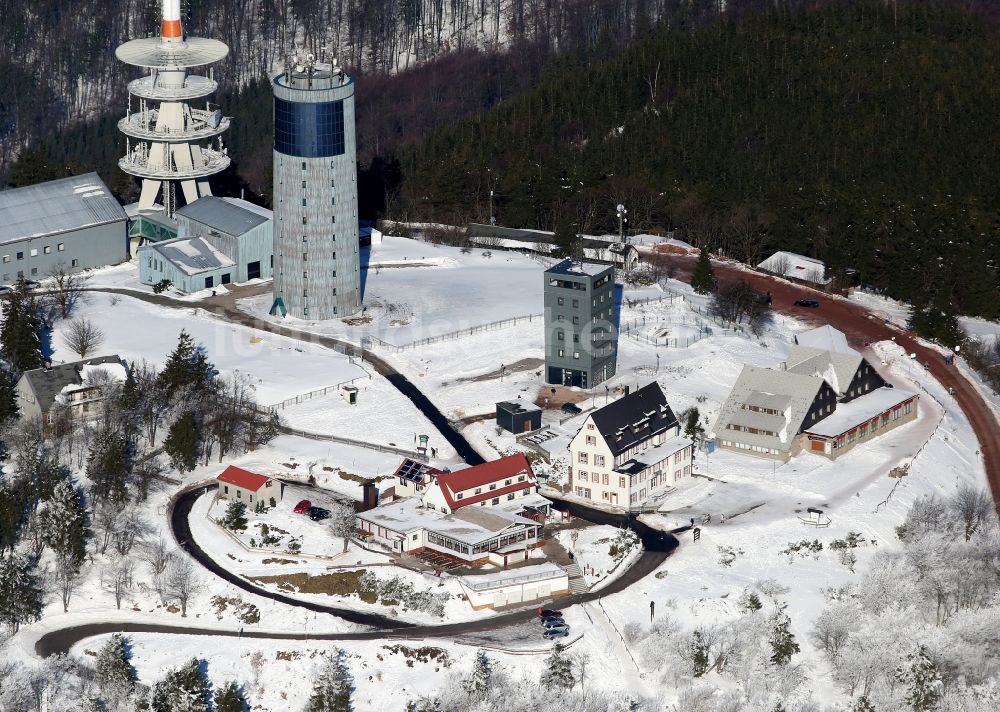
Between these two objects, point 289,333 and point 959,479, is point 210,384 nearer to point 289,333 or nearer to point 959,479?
point 289,333

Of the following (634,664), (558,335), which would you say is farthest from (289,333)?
(634,664)

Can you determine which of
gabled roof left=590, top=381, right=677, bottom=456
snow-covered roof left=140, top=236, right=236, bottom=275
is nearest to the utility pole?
snow-covered roof left=140, top=236, right=236, bottom=275

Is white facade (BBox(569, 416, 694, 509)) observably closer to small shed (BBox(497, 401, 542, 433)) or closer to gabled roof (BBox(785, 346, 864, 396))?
small shed (BBox(497, 401, 542, 433))

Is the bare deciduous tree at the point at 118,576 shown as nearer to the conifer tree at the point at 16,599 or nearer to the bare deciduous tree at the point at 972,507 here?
the conifer tree at the point at 16,599

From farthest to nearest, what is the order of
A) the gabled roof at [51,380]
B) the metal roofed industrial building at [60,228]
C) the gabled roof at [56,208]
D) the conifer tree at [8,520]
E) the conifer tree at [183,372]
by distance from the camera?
the gabled roof at [56,208], the metal roofed industrial building at [60,228], the conifer tree at [183,372], the gabled roof at [51,380], the conifer tree at [8,520]

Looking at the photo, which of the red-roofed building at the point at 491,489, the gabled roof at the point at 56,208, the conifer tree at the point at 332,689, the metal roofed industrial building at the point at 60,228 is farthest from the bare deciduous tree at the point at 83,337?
the conifer tree at the point at 332,689

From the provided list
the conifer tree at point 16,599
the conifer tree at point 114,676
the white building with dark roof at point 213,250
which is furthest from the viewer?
the white building with dark roof at point 213,250
